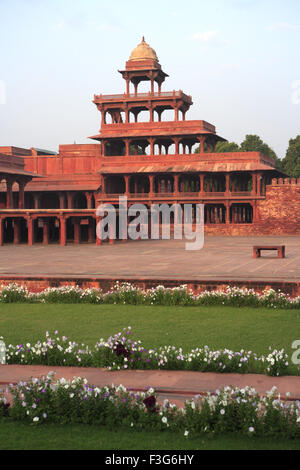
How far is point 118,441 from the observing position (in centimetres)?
454

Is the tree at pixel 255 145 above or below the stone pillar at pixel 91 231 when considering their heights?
above

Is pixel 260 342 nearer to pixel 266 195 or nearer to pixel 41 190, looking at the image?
pixel 266 195

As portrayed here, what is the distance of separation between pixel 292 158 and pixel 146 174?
2398 centimetres

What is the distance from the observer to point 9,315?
34.3 feet

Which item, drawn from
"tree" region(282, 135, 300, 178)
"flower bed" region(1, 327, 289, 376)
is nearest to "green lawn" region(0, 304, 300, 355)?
"flower bed" region(1, 327, 289, 376)

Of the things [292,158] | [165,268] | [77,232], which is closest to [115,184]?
[77,232]

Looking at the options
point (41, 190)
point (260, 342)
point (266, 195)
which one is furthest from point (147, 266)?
point (41, 190)

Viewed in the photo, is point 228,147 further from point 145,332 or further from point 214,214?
point 145,332

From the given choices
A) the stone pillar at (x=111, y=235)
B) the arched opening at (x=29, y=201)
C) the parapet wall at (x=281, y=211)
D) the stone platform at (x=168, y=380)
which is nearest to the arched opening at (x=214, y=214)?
the parapet wall at (x=281, y=211)

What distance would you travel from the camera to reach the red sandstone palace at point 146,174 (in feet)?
136

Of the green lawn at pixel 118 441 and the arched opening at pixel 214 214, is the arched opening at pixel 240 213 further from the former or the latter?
the green lawn at pixel 118 441

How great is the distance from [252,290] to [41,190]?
35248 mm

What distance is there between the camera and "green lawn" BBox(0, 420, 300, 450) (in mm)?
4414

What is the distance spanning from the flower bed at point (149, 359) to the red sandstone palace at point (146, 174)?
104ft
